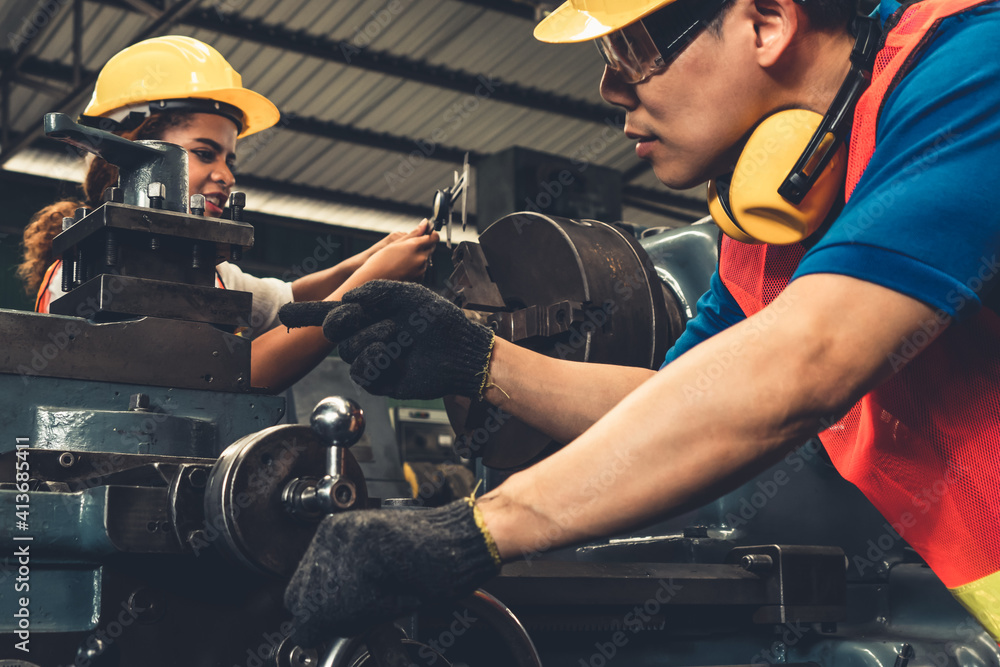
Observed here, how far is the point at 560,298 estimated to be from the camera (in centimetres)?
141

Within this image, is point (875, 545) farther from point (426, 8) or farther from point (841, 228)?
point (426, 8)

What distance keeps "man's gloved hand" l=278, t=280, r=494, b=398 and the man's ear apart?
45 centimetres

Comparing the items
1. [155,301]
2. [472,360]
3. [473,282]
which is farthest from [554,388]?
[155,301]

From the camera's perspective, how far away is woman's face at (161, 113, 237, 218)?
1.82 metres

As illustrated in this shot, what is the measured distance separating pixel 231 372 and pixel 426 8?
4.54m

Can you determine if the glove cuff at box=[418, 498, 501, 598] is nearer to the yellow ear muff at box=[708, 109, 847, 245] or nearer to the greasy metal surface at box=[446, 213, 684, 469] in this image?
the yellow ear muff at box=[708, 109, 847, 245]

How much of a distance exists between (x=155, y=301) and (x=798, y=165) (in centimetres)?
78

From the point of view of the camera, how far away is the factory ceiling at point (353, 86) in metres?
5.20

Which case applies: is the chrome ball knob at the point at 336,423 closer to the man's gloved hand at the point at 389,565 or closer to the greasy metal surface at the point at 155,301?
the man's gloved hand at the point at 389,565

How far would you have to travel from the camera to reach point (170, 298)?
1181 mm

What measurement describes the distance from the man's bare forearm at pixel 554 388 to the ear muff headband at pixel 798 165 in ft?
1.13

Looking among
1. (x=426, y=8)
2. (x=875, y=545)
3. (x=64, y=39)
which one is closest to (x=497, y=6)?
(x=426, y=8)

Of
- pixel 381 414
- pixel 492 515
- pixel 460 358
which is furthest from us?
pixel 381 414

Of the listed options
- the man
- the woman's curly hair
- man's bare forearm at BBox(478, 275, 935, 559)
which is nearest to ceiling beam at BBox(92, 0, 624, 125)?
the woman's curly hair
